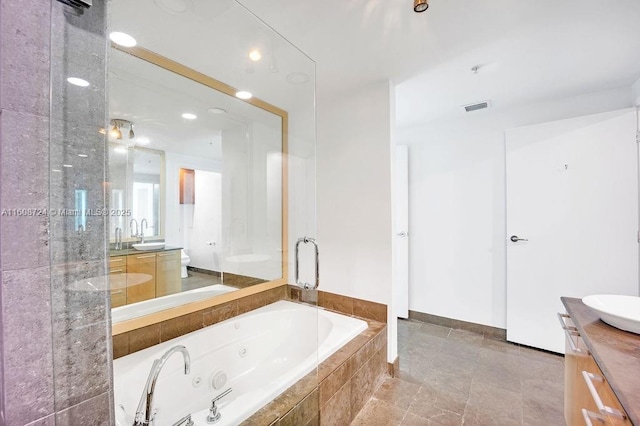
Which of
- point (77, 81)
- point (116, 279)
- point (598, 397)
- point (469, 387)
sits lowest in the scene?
point (469, 387)

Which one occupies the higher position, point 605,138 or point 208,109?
point 208,109

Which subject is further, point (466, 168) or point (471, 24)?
point (466, 168)

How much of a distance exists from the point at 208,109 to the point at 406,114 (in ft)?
6.73

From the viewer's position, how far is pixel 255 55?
2057 mm

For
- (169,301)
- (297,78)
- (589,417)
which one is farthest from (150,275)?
(589,417)

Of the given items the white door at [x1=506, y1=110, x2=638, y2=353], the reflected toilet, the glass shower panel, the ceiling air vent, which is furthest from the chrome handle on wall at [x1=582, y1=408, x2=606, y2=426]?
the ceiling air vent

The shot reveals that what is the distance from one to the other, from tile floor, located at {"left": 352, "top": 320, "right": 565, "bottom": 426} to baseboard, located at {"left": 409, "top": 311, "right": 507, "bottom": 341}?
10cm

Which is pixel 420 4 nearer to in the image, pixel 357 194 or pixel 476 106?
pixel 357 194

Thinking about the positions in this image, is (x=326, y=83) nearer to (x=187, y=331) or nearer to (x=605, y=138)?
(x=187, y=331)

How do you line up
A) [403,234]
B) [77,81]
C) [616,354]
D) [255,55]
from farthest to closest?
[403,234] → [255,55] → [616,354] → [77,81]

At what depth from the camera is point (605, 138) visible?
7.72ft

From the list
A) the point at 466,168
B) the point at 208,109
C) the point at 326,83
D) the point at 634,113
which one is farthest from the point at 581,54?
the point at 208,109

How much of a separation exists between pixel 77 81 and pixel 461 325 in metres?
3.59

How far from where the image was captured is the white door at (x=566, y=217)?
2.30 meters
